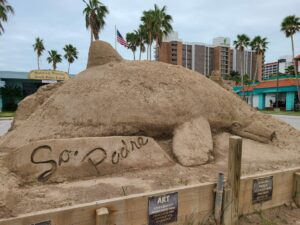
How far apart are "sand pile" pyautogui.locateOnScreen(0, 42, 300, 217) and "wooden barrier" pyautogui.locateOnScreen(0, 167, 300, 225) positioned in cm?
48

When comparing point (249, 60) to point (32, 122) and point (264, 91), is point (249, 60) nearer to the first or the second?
point (264, 91)

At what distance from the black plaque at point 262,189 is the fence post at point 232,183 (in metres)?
0.56

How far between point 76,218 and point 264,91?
38.6 m

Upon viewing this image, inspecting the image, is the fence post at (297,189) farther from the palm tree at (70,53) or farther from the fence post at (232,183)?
the palm tree at (70,53)

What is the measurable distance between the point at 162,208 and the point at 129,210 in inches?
21.0

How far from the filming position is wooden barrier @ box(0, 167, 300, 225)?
11.0ft

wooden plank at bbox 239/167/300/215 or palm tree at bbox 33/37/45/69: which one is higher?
palm tree at bbox 33/37/45/69

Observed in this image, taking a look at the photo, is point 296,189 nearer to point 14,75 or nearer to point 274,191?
point 274,191

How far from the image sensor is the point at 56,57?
36.8m

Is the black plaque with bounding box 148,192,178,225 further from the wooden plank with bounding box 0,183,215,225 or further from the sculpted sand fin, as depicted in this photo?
the sculpted sand fin

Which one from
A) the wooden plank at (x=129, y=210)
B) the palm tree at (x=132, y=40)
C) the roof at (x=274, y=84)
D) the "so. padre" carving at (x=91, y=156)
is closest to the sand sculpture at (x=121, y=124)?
the "so. padre" carving at (x=91, y=156)

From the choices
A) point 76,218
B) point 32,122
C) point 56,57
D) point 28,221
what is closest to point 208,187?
point 76,218

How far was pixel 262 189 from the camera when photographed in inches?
197

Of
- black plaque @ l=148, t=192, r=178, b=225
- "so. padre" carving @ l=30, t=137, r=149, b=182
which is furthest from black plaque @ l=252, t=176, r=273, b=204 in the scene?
"so. padre" carving @ l=30, t=137, r=149, b=182
